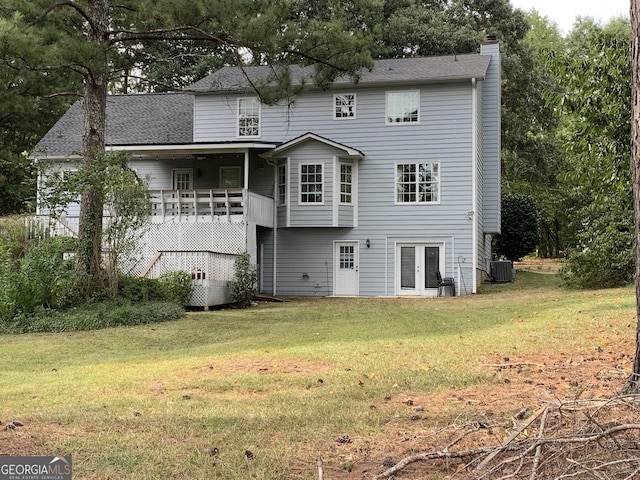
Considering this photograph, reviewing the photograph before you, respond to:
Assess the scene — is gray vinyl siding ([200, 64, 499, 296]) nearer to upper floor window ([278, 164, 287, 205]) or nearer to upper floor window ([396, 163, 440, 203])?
upper floor window ([396, 163, 440, 203])

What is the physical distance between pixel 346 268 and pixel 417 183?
363 centimetres

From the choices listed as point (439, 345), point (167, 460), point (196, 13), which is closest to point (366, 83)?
point (196, 13)

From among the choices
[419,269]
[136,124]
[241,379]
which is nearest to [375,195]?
[419,269]

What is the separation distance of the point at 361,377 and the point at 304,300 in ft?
46.4

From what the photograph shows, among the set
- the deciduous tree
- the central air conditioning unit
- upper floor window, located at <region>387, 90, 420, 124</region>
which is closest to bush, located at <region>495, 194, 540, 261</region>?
the central air conditioning unit

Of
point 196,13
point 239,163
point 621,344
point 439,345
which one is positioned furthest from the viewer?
point 239,163

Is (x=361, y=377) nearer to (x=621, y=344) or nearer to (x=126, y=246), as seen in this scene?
(x=621, y=344)

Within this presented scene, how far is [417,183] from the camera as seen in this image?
2230cm

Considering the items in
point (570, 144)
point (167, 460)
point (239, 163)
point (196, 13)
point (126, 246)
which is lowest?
point (167, 460)

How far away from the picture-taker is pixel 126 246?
14.5 meters

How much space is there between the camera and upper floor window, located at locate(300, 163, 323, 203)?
22.2 meters

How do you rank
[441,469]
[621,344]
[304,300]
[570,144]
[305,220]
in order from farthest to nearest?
[305,220] < [304,300] < [570,144] < [621,344] < [441,469]

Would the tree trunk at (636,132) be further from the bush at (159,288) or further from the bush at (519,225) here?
the bush at (519,225)

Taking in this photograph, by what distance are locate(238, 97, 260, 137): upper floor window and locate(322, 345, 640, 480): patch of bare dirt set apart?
17576 millimetres
